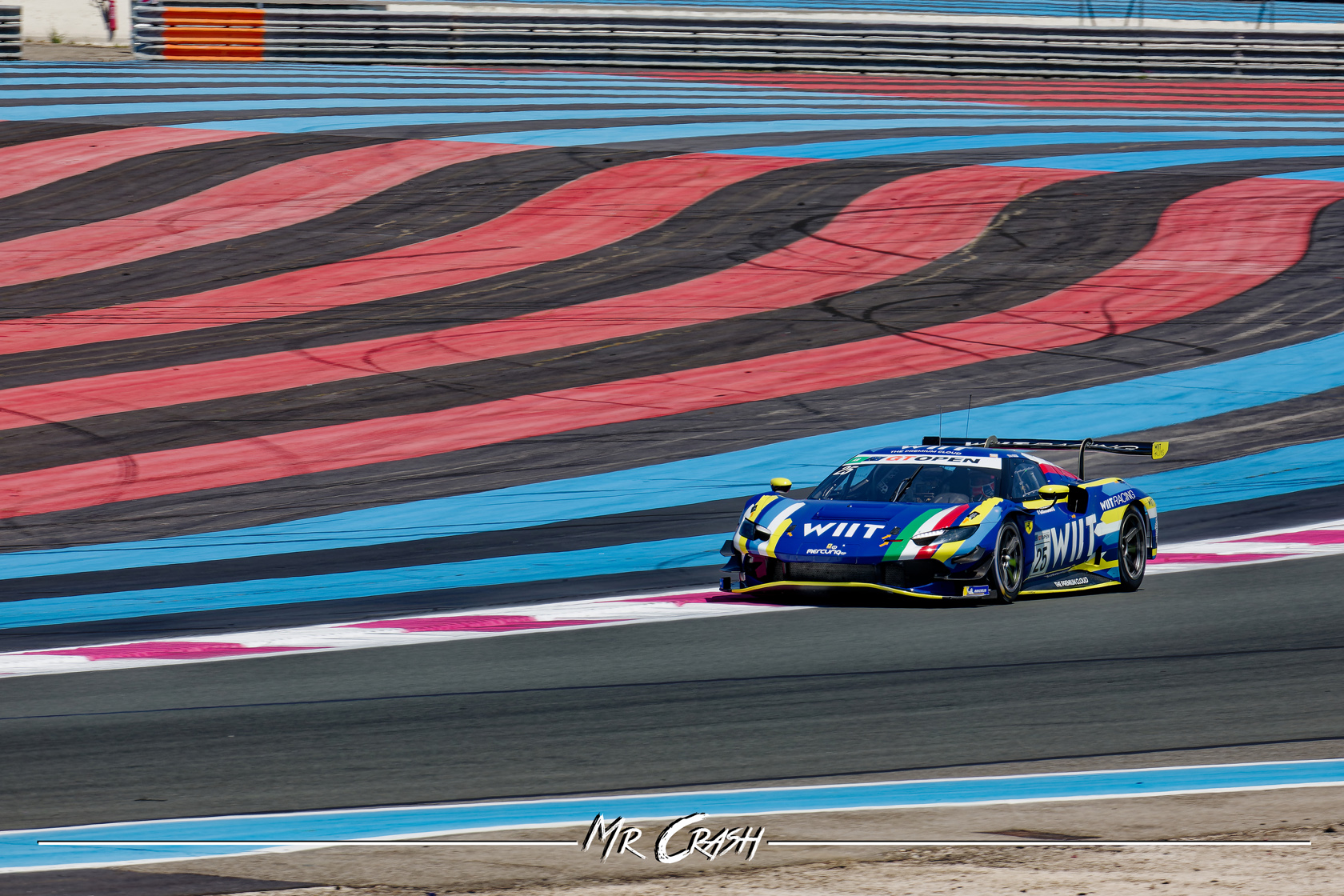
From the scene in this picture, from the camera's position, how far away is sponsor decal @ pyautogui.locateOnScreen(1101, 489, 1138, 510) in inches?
477

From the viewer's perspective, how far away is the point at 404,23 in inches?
1491

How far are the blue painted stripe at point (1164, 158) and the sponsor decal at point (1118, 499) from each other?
1516 centimetres

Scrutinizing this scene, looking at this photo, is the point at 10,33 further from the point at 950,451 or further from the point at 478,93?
the point at 950,451

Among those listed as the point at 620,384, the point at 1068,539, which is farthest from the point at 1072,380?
→ the point at 1068,539

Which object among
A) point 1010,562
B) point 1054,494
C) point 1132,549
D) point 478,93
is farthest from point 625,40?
point 1010,562

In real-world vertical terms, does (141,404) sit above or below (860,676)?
below

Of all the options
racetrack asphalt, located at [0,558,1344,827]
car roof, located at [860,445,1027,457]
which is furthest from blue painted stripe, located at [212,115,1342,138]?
racetrack asphalt, located at [0,558,1344,827]

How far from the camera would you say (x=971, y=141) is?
2880 centimetres

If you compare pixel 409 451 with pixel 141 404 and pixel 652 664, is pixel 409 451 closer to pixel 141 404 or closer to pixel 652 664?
pixel 141 404

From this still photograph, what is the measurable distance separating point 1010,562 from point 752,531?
66.3 inches

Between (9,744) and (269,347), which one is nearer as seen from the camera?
(9,744)

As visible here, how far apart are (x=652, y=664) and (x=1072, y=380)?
371 inches

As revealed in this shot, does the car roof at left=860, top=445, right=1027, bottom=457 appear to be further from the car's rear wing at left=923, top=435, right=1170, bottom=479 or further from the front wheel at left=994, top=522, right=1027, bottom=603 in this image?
the front wheel at left=994, top=522, right=1027, bottom=603

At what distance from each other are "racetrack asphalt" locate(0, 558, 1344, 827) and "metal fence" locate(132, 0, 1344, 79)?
28.8 meters
